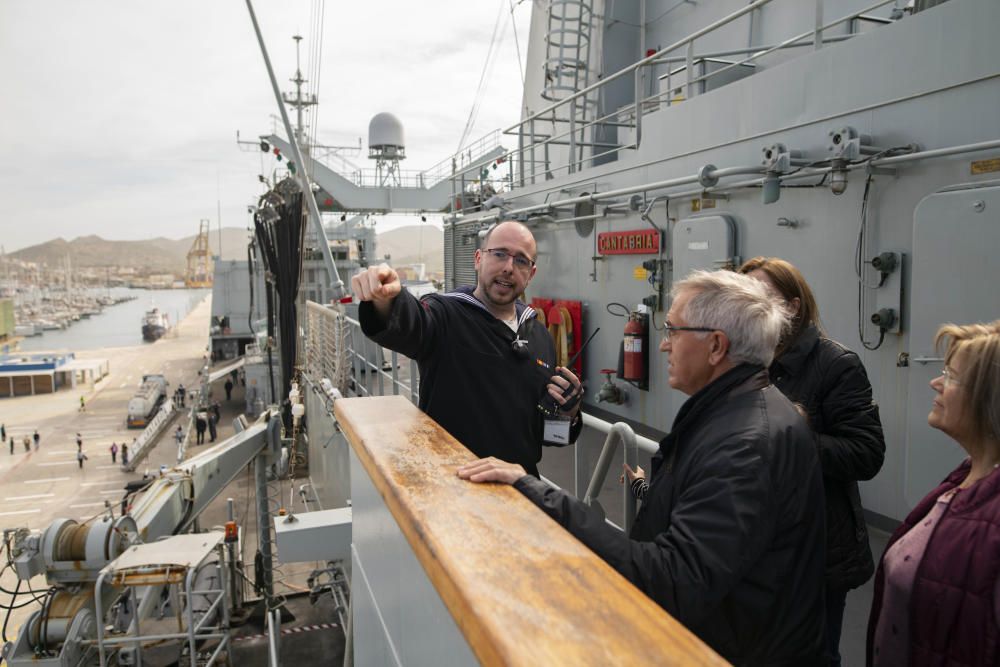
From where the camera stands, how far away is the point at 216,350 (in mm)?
37438

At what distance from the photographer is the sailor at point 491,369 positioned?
253 centimetres

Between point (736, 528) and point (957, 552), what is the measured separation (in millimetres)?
561

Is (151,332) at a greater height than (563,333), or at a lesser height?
lesser

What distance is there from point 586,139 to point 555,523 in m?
10.1

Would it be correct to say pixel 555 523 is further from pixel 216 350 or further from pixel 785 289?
pixel 216 350

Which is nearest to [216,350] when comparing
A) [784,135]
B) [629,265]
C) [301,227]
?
[301,227]

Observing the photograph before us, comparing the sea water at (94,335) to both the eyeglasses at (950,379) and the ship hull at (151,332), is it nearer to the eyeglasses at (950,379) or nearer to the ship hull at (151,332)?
A: the ship hull at (151,332)

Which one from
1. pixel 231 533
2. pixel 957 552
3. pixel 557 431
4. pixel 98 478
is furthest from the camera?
pixel 98 478

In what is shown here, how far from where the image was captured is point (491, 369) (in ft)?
8.39

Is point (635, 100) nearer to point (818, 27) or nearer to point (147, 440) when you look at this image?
point (818, 27)

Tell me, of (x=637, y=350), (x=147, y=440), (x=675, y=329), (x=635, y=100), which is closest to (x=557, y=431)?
(x=675, y=329)

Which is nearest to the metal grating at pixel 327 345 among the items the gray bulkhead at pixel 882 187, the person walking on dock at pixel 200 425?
the gray bulkhead at pixel 882 187

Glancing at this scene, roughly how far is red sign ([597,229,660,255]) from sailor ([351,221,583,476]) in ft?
14.3

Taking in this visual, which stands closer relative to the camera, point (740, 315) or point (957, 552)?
point (957, 552)
